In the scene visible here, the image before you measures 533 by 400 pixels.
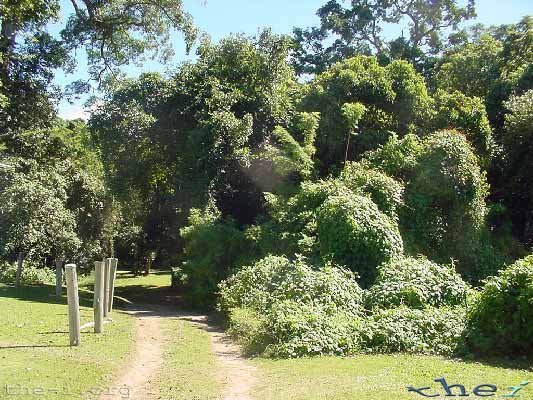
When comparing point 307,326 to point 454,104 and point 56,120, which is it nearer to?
point 454,104

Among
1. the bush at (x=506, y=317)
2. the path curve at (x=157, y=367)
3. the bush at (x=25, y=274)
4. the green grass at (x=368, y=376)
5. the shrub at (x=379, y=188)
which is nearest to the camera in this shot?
the green grass at (x=368, y=376)

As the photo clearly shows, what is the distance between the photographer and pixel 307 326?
40.1 ft

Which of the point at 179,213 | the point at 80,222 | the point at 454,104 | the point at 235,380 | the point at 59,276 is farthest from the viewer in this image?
the point at 80,222

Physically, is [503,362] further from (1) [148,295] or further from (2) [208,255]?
(1) [148,295]

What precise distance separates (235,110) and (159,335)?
Answer: 481 inches

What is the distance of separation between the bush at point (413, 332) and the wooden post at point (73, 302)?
601 centimetres

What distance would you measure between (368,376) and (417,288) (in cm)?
570

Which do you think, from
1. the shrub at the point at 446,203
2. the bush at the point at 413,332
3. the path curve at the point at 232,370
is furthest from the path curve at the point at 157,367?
the shrub at the point at 446,203

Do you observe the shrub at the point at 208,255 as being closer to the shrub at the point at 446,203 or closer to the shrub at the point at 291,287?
the shrub at the point at 291,287

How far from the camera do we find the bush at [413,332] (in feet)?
39.2

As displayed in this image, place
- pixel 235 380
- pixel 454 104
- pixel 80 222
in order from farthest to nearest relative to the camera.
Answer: pixel 80 222 < pixel 454 104 < pixel 235 380

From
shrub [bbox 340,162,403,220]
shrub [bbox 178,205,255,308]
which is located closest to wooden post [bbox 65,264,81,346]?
shrub [bbox 178,205,255,308]

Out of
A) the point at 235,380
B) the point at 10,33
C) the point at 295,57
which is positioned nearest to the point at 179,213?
the point at 10,33

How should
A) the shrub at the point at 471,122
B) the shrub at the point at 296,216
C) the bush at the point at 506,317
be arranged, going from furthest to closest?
the shrub at the point at 471,122, the shrub at the point at 296,216, the bush at the point at 506,317
